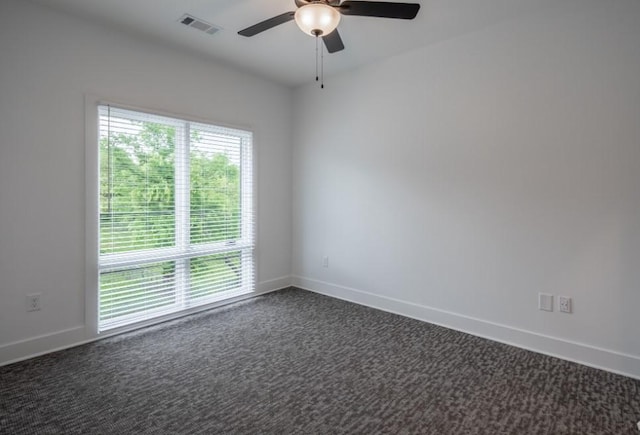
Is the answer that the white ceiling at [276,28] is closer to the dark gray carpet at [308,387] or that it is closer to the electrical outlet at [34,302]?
the electrical outlet at [34,302]

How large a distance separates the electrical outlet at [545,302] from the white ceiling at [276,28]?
7.52 ft

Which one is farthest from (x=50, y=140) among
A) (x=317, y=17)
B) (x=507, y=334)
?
(x=507, y=334)

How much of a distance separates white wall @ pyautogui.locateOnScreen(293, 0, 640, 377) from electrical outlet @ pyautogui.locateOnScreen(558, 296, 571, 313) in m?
0.05

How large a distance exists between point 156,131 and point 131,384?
89.7 inches

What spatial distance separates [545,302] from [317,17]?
2.74m

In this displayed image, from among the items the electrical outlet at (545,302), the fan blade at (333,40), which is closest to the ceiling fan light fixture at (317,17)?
the fan blade at (333,40)

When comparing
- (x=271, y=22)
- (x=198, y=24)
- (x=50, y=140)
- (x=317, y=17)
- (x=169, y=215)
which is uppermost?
(x=198, y=24)

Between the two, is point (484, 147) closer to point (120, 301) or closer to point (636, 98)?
point (636, 98)

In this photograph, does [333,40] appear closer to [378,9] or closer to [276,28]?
[378,9]

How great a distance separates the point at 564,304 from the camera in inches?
109

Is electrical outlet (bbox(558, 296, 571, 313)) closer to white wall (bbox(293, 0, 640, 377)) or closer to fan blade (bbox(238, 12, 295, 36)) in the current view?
white wall (bbox(293, 0, 640, 377))

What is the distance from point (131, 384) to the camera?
235 centimetres

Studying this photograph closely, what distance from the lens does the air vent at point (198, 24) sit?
2.97m

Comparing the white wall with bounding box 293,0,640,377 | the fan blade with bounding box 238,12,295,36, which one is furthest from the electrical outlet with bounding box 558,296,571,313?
the fan blade with bounding box 238,12,295,36
